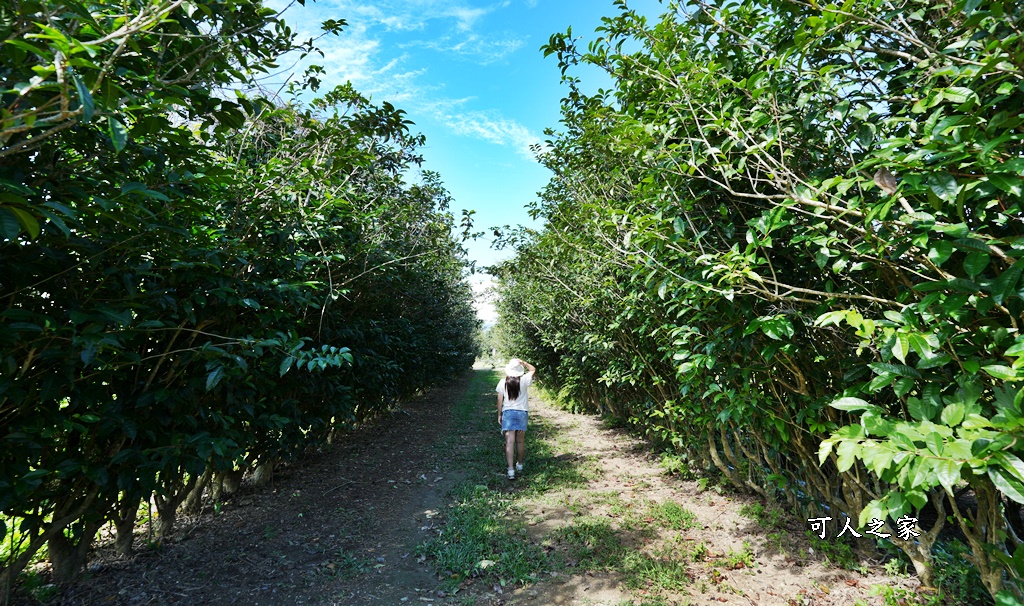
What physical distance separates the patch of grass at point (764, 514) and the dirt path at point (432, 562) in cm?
9

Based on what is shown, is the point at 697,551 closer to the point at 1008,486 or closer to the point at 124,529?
the point at 1008,486

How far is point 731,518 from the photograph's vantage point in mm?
4062

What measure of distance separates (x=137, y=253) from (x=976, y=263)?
11.8 feet

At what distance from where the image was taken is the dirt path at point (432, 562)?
116 inches

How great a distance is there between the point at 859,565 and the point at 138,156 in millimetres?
4962

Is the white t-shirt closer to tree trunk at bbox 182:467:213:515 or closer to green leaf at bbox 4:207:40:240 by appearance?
tree trunk at bbox 182:467:213:515

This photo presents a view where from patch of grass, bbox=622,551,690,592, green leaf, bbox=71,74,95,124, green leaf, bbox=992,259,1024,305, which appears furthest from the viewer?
patch of grass, bbox=622,551,690,592

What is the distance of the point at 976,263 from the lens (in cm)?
154

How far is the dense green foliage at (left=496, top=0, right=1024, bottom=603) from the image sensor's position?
60.4 inches

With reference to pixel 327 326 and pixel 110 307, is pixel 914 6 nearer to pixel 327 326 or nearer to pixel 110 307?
pixel 110 307

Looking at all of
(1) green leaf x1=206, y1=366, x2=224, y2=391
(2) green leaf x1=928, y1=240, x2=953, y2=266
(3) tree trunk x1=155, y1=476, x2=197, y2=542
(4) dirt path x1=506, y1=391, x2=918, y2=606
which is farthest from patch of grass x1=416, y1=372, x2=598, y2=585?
(2) green leaf x1=928, y1=240, x2=953, y2=266

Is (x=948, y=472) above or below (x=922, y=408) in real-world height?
below

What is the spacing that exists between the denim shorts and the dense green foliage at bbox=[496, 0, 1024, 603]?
2208 mm

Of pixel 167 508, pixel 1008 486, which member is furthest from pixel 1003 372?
pixel 167 508
